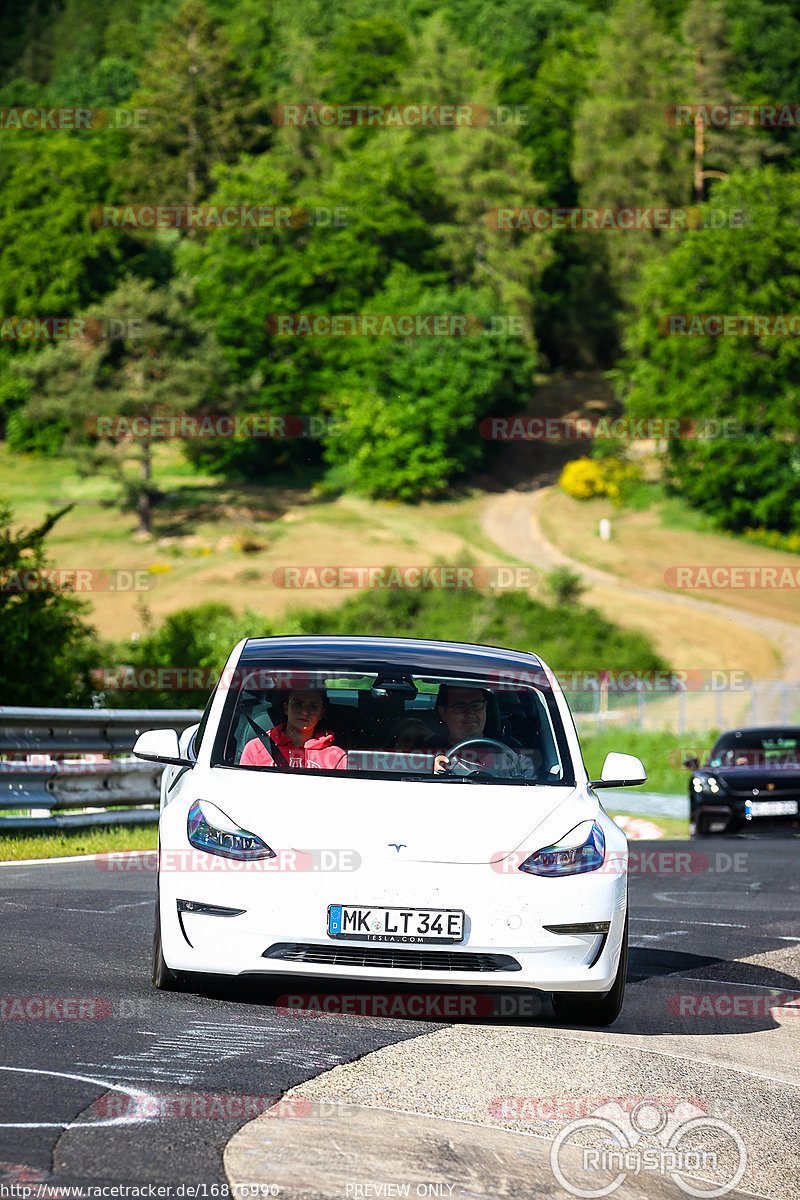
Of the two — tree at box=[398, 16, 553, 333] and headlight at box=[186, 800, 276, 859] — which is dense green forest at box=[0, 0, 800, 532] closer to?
tree at box=[398, 16, 553, 333]

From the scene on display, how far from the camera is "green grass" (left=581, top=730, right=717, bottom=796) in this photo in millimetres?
34125

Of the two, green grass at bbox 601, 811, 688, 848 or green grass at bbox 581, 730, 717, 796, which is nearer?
green grass at bbox 601, 811, 688, 848

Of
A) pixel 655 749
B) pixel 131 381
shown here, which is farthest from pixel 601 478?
pixel 655 749

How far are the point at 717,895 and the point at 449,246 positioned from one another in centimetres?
8563

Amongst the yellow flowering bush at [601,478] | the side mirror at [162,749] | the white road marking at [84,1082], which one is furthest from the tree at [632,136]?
the white road marking at [84,1082]

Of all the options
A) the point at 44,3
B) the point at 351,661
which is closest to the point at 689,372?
the point at 351,661

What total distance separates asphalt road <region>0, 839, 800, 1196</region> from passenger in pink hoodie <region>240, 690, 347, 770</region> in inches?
39.7

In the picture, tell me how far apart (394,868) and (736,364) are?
72105mm

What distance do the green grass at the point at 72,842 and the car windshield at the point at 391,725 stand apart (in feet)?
18.5

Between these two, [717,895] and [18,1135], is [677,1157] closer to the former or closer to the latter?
[18,1135]

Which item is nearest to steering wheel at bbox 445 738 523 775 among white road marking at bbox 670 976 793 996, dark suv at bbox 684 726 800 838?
white road marking at bbox 670 976 793 996

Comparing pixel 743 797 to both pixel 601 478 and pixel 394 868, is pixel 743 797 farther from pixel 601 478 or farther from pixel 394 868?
pixel 601 478

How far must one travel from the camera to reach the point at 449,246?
95.6m

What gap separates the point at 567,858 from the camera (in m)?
6.50
